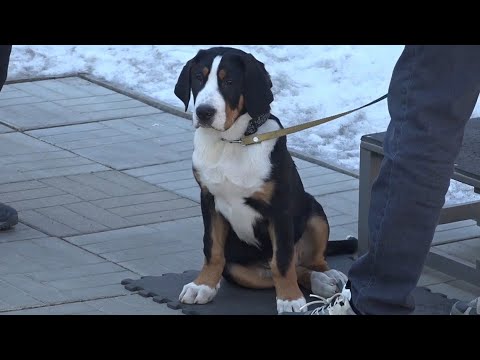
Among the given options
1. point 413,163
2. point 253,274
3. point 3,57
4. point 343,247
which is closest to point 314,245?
point 253,274

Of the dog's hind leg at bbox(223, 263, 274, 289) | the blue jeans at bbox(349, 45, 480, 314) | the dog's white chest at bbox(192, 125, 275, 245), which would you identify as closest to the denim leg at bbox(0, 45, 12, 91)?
the dog's white chest at bbox(192, 125, 275, 245)

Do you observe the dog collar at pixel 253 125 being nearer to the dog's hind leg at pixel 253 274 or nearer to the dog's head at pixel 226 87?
the dog's head at pixel 226 87

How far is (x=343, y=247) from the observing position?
589cm

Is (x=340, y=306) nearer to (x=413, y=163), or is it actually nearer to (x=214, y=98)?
(x=413, y=163)

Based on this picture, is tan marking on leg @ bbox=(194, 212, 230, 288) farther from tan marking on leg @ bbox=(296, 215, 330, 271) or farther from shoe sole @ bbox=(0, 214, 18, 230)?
shoe sole @ bbox=(0, 214, 18, 230)

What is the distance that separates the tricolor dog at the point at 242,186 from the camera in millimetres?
4973

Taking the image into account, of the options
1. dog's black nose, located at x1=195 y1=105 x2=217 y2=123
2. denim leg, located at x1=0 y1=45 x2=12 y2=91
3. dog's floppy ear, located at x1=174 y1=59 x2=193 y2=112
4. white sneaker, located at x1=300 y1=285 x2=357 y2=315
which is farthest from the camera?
denim leg, located at x1=0 y1=45 x2=12 y2=91

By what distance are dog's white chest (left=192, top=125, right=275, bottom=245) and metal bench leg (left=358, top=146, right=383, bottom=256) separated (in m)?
0.83

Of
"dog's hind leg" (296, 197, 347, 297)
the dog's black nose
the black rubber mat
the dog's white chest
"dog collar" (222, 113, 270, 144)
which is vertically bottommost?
the black rubber mat

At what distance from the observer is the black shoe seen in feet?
20.4

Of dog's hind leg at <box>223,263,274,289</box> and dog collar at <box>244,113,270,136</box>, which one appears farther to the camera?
dog's hind leg at <box>223,263,274,289</box>

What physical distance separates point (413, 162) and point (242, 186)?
1.24 metres

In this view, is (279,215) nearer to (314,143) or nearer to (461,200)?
(461,200)

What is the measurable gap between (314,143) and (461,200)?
1532 millimetres
